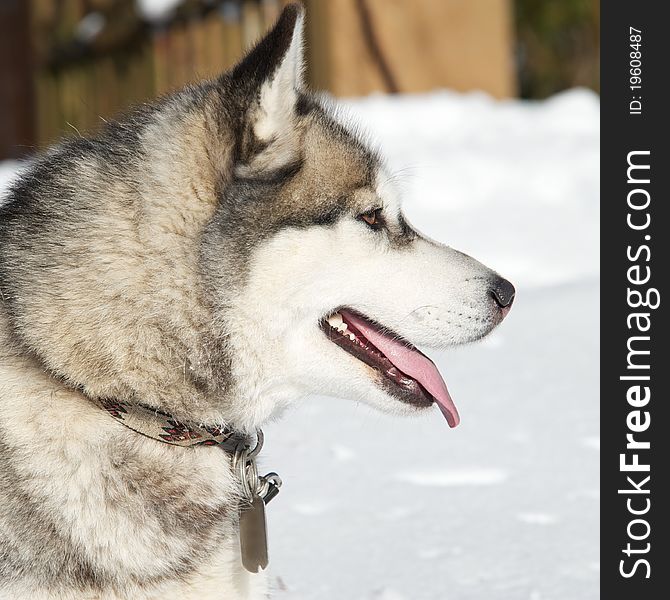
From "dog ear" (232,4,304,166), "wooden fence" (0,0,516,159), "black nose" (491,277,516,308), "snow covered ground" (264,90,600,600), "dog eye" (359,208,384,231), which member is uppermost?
"wooden fence" (0,0,516,159)

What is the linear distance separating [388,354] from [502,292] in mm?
292

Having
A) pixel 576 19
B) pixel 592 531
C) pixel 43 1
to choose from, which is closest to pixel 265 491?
pixel 592 531

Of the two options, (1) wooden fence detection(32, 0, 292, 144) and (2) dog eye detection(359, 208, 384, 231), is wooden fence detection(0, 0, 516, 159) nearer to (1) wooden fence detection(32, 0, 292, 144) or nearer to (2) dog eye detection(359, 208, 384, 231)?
(1) wooden fence detection(32, 0, 292, 144)

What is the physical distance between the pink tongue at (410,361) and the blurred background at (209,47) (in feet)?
8.60

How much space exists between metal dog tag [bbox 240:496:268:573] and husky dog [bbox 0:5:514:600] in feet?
0.13

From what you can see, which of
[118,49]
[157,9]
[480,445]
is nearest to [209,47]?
[157,9]

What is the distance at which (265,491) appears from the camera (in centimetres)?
229

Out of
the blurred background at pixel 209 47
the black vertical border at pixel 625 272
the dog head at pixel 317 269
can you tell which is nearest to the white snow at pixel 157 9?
the blurred background at pixel 209 47

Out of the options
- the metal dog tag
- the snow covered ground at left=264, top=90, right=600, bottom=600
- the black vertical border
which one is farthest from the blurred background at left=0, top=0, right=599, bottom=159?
the metal dog tag

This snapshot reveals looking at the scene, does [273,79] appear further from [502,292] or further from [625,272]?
[625,272]

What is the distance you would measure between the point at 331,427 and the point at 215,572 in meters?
1.65

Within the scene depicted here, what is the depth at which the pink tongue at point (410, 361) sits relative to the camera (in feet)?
7.30

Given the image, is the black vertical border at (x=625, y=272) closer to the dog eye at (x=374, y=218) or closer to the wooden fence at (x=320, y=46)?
the dog eye at (x=374, y=218)

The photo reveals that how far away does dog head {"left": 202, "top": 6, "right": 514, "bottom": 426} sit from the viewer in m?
2.07
